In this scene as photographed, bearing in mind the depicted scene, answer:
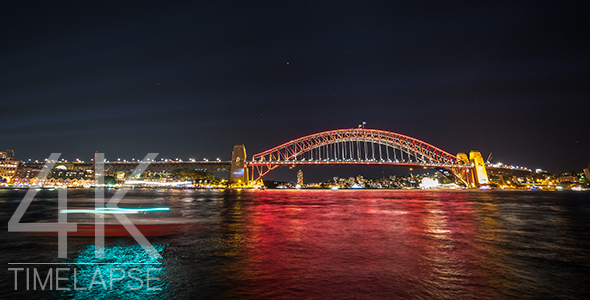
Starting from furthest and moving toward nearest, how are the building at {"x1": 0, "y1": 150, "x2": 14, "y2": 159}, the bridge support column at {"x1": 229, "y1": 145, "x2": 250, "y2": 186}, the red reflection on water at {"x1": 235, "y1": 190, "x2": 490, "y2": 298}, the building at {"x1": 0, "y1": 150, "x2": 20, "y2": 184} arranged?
the building at {"x1": 0, "y1": 150, "x2": 14, "y2": 159}, the building at {"x1": 0, "y1": 150, "x2": 20, "y2": 184}, the bridge support column at {"x1": 229, "y1": 145, "x2": 250, "y2": 186}, the red reflection on water at {"x1": 235, "y1": 190, "x2": 490, "y2": 298}

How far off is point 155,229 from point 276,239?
4.93m

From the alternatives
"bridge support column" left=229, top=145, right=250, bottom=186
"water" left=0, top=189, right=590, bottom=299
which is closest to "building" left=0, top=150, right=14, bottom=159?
"bridge support column" left=229, top=145, right=250, bottom=186

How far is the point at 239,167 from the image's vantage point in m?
74.9

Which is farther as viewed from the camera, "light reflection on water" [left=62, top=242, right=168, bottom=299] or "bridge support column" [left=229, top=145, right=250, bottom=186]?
"bridge support column" [left=229, top=145, right=250, bottom=186]

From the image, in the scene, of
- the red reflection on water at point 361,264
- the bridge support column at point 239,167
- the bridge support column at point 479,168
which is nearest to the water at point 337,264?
the red reflection on water at point 361,264

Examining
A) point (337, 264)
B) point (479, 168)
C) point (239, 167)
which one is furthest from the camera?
point (479, 168)

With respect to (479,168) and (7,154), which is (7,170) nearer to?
(7,154)

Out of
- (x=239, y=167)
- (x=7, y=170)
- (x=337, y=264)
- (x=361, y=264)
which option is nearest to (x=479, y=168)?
(x=239, y=167)

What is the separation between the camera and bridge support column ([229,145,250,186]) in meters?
74.8

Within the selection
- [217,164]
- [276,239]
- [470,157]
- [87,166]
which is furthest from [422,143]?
[87,166]

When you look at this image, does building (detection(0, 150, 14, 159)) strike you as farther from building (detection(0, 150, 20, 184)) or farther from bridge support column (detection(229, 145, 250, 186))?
bridge support column (detection(229, 145, 250, 186))

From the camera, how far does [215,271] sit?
5934mm

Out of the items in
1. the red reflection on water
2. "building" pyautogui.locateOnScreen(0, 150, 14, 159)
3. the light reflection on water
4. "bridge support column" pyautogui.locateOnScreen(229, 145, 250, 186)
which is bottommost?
the red reflection on water

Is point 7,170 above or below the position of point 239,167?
above
